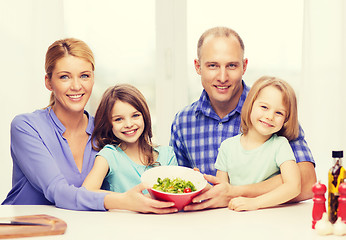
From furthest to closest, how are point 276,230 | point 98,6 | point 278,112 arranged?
point 98,6
point 278,112
point 276,230

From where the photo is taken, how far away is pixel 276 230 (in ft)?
5.30

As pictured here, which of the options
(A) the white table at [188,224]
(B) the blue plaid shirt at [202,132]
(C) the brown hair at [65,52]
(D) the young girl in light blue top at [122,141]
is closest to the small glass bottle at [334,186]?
(A) the white table at [188,224]

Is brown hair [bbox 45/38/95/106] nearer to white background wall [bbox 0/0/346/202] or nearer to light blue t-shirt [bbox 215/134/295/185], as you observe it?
light blue t-shirt [bbox 215/134/295/185]

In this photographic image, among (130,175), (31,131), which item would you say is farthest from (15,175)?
(130,175)

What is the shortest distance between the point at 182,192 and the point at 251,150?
353mm

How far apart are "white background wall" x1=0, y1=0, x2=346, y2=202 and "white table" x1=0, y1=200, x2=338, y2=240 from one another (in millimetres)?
1265

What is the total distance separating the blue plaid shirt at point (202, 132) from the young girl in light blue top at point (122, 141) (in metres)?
0.19

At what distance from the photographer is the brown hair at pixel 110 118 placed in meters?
2.13

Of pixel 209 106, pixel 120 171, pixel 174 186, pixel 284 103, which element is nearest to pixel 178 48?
pixel 209 106

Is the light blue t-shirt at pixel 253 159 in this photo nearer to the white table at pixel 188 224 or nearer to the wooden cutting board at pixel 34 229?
the white table at pixel 188 224

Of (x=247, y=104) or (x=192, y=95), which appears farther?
(x=192, y=95)

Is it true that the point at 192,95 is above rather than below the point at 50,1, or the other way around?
below

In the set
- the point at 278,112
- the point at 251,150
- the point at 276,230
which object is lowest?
the point at 276,230

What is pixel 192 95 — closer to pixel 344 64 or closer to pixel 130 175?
pixel 344 64
